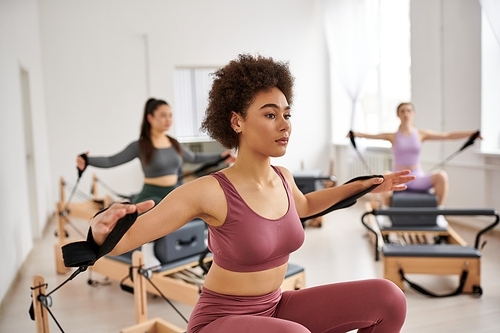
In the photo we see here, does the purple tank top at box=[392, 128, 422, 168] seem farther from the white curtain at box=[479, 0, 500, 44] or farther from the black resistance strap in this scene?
the black resistance strap

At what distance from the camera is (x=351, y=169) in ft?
24.3

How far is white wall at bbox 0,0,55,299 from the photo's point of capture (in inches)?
135

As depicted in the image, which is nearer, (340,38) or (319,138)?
(340,38)

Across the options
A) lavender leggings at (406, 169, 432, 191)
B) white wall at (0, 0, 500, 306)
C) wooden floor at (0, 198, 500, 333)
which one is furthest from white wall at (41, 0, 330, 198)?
lavender leggings at (406, 169, 432, 191)

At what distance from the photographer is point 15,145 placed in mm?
3914

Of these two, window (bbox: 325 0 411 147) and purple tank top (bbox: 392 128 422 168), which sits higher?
window (bbox: 325 0 411 147)

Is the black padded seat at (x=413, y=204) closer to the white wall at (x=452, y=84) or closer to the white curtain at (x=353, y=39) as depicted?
the white wall at (x=452, y=84)

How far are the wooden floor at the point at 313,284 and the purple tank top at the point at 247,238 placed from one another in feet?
4.93

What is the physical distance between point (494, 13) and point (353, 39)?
9.19 ft

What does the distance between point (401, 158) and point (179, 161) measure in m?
2.09

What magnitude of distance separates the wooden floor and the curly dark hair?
1637 mm

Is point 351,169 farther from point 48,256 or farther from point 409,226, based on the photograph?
point 48,256

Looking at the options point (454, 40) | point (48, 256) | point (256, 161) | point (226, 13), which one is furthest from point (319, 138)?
point (256, 161)

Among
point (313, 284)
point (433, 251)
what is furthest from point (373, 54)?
point (313, 284)
